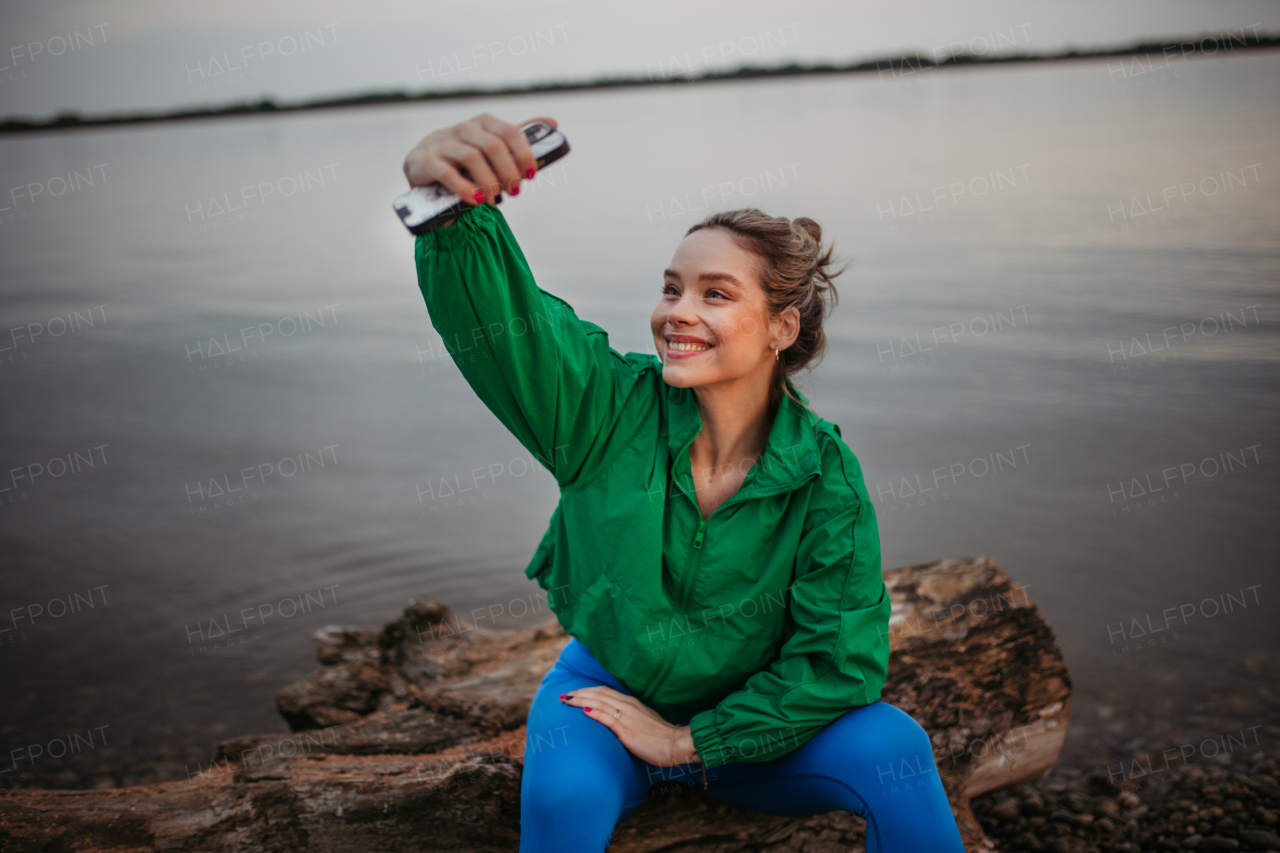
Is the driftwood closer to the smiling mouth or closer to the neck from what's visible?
the neck

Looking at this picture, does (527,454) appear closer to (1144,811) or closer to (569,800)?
(1144,811)

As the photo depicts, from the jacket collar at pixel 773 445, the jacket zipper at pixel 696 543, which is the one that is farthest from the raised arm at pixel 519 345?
the jacket zipper at pixel 696 543

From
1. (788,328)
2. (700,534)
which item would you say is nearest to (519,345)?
(700,534)

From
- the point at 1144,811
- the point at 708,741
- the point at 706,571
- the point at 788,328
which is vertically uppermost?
the point at 788,328

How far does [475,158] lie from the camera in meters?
1.62

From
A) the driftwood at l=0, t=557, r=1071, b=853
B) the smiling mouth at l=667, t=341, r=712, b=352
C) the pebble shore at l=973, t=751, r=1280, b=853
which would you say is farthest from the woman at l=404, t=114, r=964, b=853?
the pebble shore at l=973, t=751, r=1280, b=853

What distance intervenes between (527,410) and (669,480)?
418 millimetres

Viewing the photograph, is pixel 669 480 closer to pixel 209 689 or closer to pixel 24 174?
pixel 209 689

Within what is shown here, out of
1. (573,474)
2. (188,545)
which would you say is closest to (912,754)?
(573,474)

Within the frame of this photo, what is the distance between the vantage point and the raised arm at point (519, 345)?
1779 millimetres

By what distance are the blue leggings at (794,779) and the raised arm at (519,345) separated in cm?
63

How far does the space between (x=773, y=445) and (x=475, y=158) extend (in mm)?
1007

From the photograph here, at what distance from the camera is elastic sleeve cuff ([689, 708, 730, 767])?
6.85 feet

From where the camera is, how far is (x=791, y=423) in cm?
228
